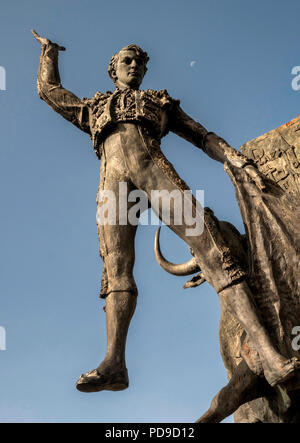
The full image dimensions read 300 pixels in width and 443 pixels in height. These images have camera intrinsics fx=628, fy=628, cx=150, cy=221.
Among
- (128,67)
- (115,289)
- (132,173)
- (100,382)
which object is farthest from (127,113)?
(100,382)

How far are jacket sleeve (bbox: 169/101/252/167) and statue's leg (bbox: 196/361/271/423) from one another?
2343mm

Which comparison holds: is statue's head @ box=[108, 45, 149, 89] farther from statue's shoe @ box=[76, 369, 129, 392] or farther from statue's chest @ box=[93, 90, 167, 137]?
statue's shoe @ box=[76, 369, 129, 392]

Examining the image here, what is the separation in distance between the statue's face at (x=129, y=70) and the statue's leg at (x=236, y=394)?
11.2 feet

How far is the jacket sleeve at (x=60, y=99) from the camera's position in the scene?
281 inches

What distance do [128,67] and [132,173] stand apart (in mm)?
1507

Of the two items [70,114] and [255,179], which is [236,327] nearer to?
[255,179]

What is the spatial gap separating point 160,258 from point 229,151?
5.52 ft

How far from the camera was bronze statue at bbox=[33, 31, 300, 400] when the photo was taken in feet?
18.4

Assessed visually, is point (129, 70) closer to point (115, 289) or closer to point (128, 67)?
point (128, 67)

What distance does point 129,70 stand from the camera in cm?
730

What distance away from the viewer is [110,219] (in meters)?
6.60

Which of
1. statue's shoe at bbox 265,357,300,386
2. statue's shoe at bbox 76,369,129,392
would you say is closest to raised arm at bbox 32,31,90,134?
statue's shoe at bbox 76,369,129,392

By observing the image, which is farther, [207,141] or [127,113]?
[207,141]

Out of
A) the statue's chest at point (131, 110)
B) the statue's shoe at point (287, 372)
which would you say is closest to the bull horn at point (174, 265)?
the statue's chest at point (131, 110)
